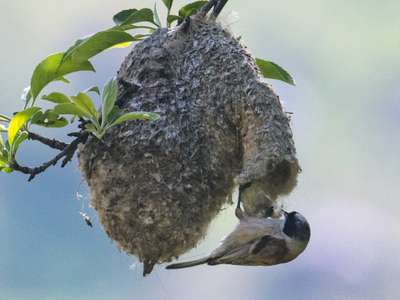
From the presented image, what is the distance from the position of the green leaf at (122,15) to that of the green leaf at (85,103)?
44cm

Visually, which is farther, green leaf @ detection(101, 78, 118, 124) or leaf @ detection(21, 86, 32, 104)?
leaf @ detection(21, 86, 32, 104)

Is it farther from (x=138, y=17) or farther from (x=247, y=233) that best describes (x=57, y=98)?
(x=247, y=233)

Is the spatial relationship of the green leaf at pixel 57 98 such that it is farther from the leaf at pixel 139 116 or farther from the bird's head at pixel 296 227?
the bird's head at pixel 296 227

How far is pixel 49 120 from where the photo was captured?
3.87m

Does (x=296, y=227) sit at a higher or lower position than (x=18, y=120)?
lower

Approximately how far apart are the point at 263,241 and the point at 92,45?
0.81 metres

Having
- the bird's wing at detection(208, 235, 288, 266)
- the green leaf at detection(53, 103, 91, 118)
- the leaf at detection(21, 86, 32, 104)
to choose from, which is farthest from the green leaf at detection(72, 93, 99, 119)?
the bird's wing at detection(208, 235, 288, 266)

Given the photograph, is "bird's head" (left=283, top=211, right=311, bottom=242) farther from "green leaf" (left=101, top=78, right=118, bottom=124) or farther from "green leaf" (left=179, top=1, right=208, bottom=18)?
"green leaf" (left=179, top=1, right=208, bottom=18)

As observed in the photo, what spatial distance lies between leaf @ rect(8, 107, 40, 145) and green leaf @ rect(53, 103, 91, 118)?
Answer: 0.30 feet

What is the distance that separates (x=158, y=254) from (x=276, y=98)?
539 mm

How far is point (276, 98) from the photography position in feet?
12.1

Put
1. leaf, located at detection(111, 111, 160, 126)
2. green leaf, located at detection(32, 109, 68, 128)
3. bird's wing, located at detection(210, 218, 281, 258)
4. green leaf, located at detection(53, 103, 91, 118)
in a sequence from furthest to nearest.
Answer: green leaf, located at detection(32, 109, 68, 128) < green leaf, located at detection(53, 103, 91, 118) < leaf, located at detection(111, 111, 160, 126) < bird's wing, located at detection(210, 218, 281, 258)

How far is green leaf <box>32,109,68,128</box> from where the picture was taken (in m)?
3.77

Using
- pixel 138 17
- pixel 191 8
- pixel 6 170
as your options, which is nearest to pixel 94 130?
pixel 6 170
